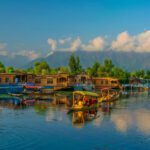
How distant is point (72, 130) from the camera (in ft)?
115

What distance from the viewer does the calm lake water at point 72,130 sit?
1144 inches

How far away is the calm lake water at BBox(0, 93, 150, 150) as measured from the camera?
29047mm

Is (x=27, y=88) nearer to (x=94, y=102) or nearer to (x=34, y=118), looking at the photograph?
(x=94, y=102)

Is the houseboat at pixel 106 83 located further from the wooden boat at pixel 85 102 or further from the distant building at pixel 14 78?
the wooden boat at pixel 85 102

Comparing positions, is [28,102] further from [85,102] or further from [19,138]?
[19,138]

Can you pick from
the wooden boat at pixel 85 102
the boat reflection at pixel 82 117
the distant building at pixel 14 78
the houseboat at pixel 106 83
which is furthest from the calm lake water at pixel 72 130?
the houseboat at pixel 106 83

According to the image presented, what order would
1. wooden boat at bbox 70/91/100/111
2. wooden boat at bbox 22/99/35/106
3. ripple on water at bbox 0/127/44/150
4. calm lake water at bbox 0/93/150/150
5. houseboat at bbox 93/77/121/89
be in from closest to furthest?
1. ripple on water at bbox 0/127/44/150
2. calm lake water at bbox 0/93/150/150
3. wooden boat at bbox 70/91/100/111
4. wooden boat at bbox 22/99/35/106
5. houseboat at bbox 93/77/121/89

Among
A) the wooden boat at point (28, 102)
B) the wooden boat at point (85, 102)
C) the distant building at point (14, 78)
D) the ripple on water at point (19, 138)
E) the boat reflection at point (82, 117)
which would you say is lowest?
the ripple on water at point (19, 138)

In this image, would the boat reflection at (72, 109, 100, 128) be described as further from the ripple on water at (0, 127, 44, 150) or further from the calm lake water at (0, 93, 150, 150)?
the ripple on water at (0, 127, 44, 150)

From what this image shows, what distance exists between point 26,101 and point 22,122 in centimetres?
2342

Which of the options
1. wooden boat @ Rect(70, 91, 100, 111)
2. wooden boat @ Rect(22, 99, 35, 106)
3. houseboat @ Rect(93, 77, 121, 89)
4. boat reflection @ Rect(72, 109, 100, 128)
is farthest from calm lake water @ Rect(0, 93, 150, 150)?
houseboat @ Rect(93, 77, 121, 89)

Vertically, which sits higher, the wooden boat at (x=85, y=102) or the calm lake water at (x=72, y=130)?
the wooden boat at (x=85, y=102)

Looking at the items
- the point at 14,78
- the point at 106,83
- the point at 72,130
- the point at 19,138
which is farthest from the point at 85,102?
the point at 106,83

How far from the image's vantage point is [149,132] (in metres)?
34.8
